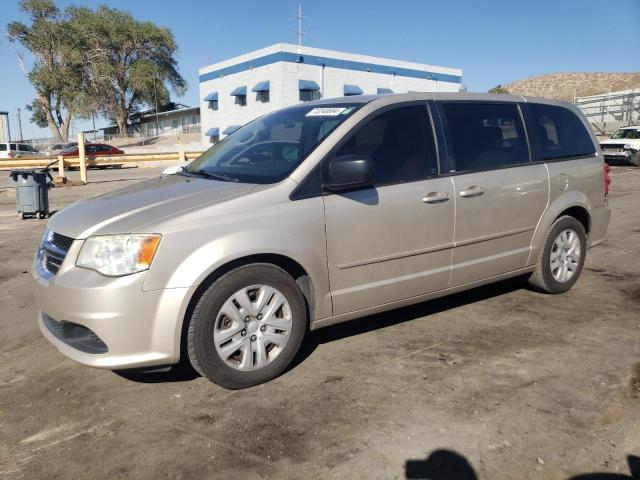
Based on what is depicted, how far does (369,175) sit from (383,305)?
968mm

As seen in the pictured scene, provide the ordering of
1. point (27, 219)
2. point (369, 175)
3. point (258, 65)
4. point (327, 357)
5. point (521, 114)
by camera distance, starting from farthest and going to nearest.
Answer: point (258, 65)
point (27, 219)
point (521, 114)
point (327, 357)
point (369, 175)

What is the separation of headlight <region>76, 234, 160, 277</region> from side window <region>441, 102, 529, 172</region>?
238cm

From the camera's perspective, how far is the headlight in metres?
3.01

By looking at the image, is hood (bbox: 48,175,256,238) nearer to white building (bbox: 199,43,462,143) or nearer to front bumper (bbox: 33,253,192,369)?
Answer: front bumper (bbox: 33,253,192,369)

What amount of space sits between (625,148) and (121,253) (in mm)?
22763


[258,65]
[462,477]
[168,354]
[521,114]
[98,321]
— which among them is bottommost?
[462,477]

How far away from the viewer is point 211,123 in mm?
43719

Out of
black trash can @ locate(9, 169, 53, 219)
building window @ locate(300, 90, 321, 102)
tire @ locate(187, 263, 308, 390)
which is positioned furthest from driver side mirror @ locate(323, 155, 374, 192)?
building window @ locate(300, 90, 321, 102)

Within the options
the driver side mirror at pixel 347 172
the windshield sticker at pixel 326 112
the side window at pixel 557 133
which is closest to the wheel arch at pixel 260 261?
the driver side mirror at pixel 347 172

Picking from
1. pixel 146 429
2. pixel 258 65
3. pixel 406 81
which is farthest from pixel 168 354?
pixel 406 81

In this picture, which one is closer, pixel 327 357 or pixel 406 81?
pixel 327 357

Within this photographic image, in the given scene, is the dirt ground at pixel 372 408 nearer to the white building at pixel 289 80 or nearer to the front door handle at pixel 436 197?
the front door handle at pixel 436 197

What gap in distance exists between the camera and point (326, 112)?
4098mm

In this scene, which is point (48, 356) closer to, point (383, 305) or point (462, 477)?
point (383, 305)
